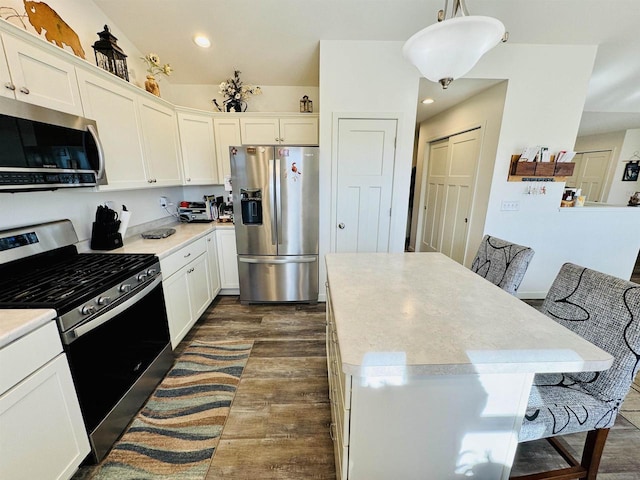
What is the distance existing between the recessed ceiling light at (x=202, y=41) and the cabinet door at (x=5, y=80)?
5.99 ft

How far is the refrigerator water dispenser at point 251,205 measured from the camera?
8.95ft

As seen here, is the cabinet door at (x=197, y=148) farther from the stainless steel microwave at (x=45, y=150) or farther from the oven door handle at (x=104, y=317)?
the oven door handle at (x=104, y=317)

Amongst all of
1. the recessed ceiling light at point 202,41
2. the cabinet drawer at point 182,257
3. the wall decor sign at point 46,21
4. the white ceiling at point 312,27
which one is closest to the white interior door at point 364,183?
the white ceiling at point 312,27

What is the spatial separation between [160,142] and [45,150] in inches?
51.3

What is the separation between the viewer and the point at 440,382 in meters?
0.87

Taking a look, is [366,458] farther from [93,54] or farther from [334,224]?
[93,54]

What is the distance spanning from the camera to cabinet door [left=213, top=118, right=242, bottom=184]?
3.20m

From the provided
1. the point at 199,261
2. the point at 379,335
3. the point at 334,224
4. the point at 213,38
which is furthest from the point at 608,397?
the point at 213,38

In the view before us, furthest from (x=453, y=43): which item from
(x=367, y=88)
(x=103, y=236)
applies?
(x=103, y=236)

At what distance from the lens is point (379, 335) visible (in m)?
0.92

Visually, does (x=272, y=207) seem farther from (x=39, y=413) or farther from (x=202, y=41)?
(x=39, y=413)

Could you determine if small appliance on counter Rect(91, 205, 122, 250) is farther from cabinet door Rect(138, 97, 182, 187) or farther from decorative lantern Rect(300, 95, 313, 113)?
decorative lantern Rect(300, 95, 313, 113)

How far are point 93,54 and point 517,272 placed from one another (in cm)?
373

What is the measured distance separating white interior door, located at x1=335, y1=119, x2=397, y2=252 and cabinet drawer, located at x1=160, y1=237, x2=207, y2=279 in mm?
1477
